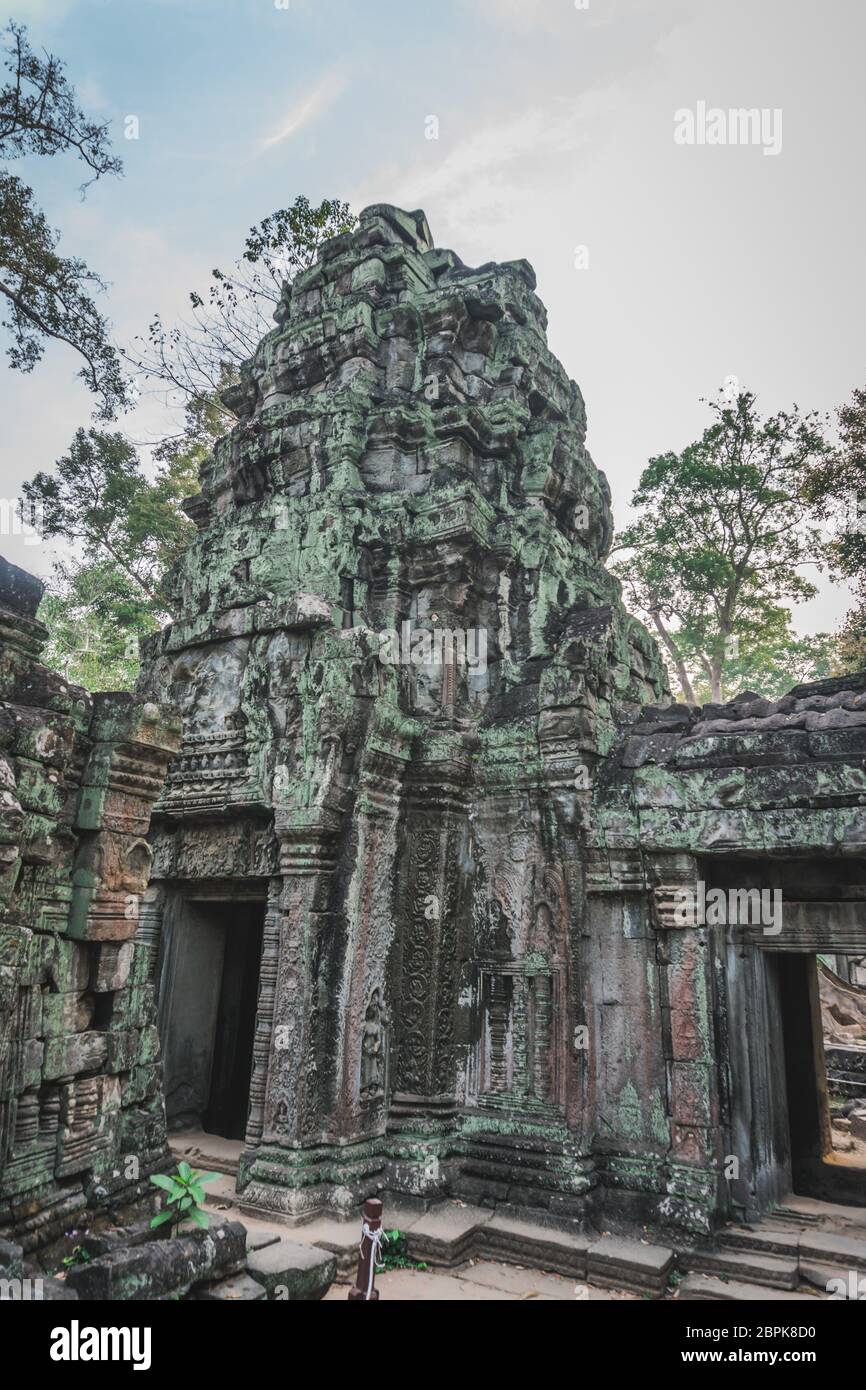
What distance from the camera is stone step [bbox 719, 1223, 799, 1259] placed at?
5.57 metres

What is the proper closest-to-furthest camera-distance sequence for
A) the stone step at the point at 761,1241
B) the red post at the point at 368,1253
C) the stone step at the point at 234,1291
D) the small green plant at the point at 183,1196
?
1. the stone step at the point at 234,1291
2. the red post at the point at 368,1253
3. the small green plant at the point at 183,1196
4. the stone step at the point at 761,1241

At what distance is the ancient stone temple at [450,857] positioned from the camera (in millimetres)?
5973

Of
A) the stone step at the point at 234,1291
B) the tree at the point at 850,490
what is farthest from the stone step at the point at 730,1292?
the tree at the point at 850,490

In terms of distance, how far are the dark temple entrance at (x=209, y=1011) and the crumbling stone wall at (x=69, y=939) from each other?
9.42ft

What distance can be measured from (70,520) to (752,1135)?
18032 mm

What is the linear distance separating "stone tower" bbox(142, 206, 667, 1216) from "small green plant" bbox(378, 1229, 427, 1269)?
0.45 meters

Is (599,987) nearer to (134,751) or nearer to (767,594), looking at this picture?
(134,751)

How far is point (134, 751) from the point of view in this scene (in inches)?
190

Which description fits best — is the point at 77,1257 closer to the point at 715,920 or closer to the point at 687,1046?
the point at 687,1046

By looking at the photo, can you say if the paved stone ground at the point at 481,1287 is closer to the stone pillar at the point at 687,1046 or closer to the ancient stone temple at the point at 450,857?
the ancient stone temple at the point at 450,857

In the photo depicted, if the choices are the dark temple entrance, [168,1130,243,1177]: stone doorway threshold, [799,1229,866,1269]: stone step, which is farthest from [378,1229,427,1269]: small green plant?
the dark temple entrance

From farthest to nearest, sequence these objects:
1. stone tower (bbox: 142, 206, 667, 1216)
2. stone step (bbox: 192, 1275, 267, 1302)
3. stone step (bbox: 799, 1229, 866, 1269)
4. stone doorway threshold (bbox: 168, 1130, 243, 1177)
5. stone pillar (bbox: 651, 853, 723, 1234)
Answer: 1. stone doorway threshold (bbox: 168, 1130, 243, 1177)
2. stone tower (bbox: 142, 206, 667, 1216)
3. stone pillar (bbox: 651, 853, 723, 1234)
4. stone step (bbox: 799, 1229, 866, 1269)
5. stone step (bbox: 192, 1275, 267, 1302)

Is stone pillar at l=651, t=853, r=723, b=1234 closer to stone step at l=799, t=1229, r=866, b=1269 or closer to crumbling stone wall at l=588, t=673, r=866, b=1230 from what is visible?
crumbling stone wall at l=588, t=673, r=866, b=1230

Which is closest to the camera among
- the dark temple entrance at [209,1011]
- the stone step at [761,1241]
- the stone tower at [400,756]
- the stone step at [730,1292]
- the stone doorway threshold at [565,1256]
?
the stone step at [730,1292]
